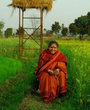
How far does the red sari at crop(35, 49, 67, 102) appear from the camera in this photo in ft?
15.8

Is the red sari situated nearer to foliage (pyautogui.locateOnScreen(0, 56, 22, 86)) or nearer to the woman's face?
the woman's face

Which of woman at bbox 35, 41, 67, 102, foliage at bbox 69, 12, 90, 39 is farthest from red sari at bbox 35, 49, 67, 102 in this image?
foliage at bbox 69, 12, 90, 39

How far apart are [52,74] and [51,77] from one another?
0.19 feet

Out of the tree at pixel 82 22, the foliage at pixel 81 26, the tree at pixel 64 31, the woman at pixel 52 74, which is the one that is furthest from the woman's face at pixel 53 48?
the tree at pixel 64 31

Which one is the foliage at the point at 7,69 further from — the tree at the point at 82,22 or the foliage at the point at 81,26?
the tree at the point at 82,22

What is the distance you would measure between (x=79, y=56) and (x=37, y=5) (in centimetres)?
450

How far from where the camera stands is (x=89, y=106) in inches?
167

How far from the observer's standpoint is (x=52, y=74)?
486 centimetres

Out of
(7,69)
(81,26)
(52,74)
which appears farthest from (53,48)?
(81,26)

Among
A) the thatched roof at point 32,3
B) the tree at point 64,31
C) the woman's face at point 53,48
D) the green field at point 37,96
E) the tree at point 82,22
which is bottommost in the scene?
the green field at point 37,96

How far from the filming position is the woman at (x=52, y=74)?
4.82m

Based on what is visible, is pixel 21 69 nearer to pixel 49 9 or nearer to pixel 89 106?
pixel 49 9

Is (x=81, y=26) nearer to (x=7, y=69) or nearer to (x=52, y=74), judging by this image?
(x=7, y=69)

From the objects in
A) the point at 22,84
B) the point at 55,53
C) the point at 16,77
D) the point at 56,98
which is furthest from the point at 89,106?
the point at 16,77
